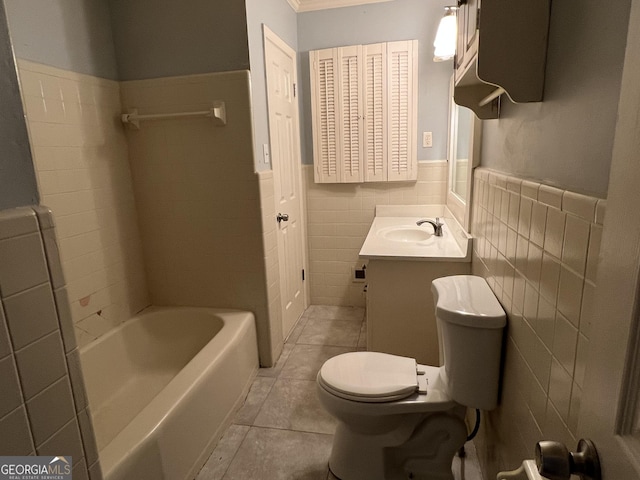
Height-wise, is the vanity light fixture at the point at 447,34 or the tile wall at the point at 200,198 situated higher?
the vanity light fixture at the point at 447,34

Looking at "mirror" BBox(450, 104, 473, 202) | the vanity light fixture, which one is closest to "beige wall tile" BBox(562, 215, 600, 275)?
"mirror" BBox(450, 104, 473, 202)

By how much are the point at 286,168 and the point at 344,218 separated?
2.31ft

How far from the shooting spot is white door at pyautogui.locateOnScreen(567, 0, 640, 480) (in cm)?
40

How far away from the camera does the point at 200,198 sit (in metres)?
2.18

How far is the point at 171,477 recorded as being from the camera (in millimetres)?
1401

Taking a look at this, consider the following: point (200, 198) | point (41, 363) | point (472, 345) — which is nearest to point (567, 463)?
point (472, 345)

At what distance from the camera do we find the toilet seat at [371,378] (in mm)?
1349

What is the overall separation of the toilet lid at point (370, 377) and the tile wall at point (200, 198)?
2.78 feet

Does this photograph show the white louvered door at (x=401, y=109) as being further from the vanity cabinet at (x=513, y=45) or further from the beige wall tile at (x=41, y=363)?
the beige wall tile at (x=41, y=363)

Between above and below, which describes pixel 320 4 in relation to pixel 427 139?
above

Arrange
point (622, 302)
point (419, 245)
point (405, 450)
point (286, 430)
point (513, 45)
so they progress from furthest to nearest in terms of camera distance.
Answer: point (419, 245) < point (286, 430) < point (405, 450) < point (513, 45) < point (622, 302)

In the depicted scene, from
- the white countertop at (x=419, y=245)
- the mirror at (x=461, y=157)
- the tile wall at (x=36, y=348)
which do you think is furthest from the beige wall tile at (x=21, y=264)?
the mirror at (x=461, y=157)

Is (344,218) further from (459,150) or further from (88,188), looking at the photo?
(88,188)

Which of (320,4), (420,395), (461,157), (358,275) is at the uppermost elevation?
(320,4)
